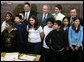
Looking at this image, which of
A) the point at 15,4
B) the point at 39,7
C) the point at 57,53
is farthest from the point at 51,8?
the point at 57,53

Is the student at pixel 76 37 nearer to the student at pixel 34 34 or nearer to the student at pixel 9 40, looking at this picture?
the student at pixel 34 34

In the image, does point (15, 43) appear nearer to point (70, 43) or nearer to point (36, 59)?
point (36, 59)

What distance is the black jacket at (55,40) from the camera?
2.70 meters

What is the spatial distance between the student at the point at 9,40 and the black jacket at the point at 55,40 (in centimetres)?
52

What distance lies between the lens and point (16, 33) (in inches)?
99.8

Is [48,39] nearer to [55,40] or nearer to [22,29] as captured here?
[55,40]

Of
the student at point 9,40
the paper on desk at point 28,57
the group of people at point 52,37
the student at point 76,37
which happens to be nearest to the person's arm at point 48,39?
the group of people at point 52,37

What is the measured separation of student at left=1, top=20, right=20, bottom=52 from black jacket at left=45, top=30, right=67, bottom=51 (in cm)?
52

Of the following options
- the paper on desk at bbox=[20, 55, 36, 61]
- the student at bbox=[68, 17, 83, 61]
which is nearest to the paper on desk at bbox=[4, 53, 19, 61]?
the paper on desk at bbox=[20, 55, 36, 61]

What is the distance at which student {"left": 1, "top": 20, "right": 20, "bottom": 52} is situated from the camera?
247 cm

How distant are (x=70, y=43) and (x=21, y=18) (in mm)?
960

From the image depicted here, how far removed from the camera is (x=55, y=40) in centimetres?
270

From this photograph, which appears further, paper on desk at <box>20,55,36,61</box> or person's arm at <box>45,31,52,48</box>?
person's arm at <box>45,31,52,48</box>

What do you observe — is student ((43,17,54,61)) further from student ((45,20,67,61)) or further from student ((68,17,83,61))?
student ((68,17,83,61))
